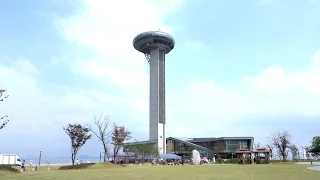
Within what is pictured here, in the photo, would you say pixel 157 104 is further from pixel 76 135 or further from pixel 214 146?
pixel 76 135

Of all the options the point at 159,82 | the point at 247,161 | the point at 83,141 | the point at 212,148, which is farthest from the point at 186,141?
the point at 83,141

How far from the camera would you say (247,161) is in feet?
188

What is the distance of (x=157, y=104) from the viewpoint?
104m

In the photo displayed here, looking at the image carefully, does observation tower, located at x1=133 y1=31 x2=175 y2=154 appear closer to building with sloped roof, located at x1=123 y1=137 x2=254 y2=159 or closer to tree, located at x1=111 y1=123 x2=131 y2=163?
building with sloped roof, located at x1=123 y1=137 x2=254 y2=159

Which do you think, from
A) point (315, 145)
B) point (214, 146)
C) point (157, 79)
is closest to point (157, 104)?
point (157, 79)

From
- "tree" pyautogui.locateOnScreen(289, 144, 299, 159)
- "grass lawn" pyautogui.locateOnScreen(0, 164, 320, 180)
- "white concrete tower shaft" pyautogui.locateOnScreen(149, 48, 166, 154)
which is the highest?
"white concrete tower shaft" pyautogui.locateOnScreen(149, 48, 166, 154)

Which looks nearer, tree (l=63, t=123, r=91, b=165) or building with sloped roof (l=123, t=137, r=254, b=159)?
tree (l=63, t=123, r=91, b=165)

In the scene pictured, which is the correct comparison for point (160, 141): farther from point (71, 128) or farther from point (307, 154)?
point (71, 128)

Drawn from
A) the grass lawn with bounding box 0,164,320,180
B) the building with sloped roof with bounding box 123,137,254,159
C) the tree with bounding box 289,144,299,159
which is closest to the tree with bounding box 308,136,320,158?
the tree with bounding box 289,144,299,159

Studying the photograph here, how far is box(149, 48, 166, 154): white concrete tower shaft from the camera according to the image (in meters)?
103

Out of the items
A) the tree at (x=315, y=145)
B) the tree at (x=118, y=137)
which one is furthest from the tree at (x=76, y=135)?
the tree at (x=315, y=145)

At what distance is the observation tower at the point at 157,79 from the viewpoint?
103562 mm

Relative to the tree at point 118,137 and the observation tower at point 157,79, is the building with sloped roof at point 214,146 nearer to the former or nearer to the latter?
the observation tower at point 157,79

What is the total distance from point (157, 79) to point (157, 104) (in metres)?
7.74
